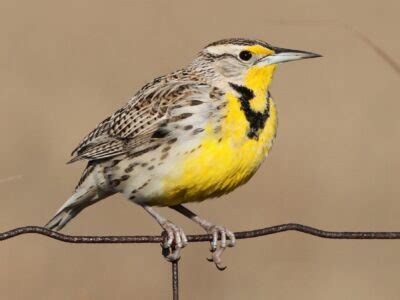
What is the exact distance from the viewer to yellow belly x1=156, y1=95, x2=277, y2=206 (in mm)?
3174

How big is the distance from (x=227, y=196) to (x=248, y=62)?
71.3 inches

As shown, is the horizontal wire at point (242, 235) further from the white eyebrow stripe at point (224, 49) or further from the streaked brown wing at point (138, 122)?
the white eyebrow stripe at point (224, 49)

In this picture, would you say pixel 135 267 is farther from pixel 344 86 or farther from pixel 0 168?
pixel 344 86

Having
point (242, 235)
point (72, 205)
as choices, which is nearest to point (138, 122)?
point (72, 205)

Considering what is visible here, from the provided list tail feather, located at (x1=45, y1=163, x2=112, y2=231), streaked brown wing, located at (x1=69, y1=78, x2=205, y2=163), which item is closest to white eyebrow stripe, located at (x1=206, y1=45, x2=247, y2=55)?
streaked brown wing, located at (x1=69, y1=78, x2=205, y2=163)

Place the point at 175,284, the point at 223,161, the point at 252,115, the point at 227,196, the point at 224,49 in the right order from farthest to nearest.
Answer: the point at 227,196, the point at 224,49, the point at 252,115, the point at 223,161, the point at 175,284

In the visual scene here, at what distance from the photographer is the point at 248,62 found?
346 cm

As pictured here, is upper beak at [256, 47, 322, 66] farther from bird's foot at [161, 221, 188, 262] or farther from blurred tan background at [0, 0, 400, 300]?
bird's foot at [161, 221, 188, 262]

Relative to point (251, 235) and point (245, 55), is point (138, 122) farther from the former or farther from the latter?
point (251, 235)

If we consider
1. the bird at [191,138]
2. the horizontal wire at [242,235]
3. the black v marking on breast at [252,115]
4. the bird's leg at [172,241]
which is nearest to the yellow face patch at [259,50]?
the bird at [191,138]

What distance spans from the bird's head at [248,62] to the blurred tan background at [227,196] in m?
0.10

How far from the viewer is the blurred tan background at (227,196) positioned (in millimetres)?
4586

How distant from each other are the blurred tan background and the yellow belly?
32cm

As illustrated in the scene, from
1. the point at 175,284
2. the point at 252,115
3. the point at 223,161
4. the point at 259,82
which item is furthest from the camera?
the point at 259,82
